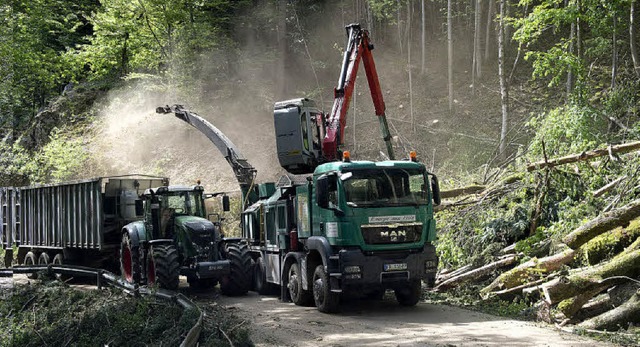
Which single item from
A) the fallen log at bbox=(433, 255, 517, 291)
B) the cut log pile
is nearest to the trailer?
the fallen log at bbox=(433, 255, 517, 291)

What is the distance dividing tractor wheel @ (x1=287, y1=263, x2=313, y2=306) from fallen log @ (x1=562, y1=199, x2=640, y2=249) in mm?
5202

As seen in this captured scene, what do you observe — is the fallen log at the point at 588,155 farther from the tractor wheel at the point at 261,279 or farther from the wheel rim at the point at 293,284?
the tractor wheel at the point at 261,279

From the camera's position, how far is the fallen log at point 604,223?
11.7 metres

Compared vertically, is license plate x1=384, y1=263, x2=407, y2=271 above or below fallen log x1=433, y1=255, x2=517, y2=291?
above

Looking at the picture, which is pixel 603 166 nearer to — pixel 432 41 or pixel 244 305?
pixel 244 305

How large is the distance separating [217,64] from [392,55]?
10.7m

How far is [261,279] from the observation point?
54.6 feet

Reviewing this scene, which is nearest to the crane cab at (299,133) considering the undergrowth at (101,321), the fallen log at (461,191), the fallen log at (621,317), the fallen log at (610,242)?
the fallen log at (461,191)

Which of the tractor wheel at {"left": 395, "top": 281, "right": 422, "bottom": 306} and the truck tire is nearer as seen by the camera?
the truck tire

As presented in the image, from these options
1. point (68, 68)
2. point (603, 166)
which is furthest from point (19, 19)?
point (603, 166)

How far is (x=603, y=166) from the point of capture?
14.1 metres

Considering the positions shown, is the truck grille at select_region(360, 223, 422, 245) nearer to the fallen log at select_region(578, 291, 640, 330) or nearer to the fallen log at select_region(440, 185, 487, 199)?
the fallen log at select_region(578, 291, 640, 330)

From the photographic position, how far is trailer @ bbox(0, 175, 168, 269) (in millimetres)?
18406

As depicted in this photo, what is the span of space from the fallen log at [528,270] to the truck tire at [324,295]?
304 centimetres
